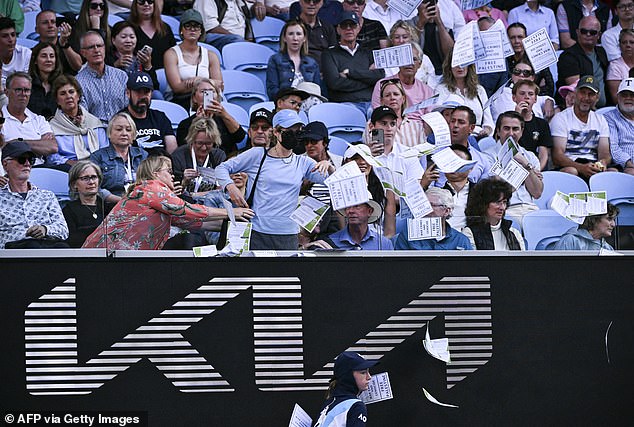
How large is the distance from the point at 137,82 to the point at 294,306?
325cm

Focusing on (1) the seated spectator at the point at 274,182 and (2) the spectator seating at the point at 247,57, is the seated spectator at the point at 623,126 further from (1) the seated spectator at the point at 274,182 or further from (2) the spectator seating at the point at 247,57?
(1) the seated spectator at the point at 274,182

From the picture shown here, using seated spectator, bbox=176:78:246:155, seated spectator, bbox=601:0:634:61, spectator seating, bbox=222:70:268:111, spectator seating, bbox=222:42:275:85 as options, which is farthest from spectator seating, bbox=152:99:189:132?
seated spectator, bbox=601:0:634:61

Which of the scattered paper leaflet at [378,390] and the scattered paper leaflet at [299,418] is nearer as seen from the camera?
the scattered paper leaflet at [299,418]

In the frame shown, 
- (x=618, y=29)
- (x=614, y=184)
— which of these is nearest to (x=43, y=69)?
(x=614, y=184)

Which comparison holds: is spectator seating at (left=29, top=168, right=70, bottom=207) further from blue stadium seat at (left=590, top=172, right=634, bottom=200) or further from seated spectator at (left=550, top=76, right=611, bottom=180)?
seated spectator at (left=550, top=76, right=611, bottom=180)

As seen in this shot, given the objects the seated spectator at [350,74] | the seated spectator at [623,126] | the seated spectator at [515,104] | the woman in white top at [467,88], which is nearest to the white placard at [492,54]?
the woman in white top at [467,88]

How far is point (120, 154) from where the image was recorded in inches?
355

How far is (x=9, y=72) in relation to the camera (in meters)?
10.1

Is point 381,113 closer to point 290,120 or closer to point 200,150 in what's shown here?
point 290,120

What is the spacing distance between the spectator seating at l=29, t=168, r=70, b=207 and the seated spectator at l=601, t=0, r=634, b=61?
23.2 feet

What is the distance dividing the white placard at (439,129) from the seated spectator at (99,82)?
3075 mm

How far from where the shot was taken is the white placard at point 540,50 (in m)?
10.5

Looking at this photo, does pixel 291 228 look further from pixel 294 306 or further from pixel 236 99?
pixel 236 99

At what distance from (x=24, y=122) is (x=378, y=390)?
4.41 m
